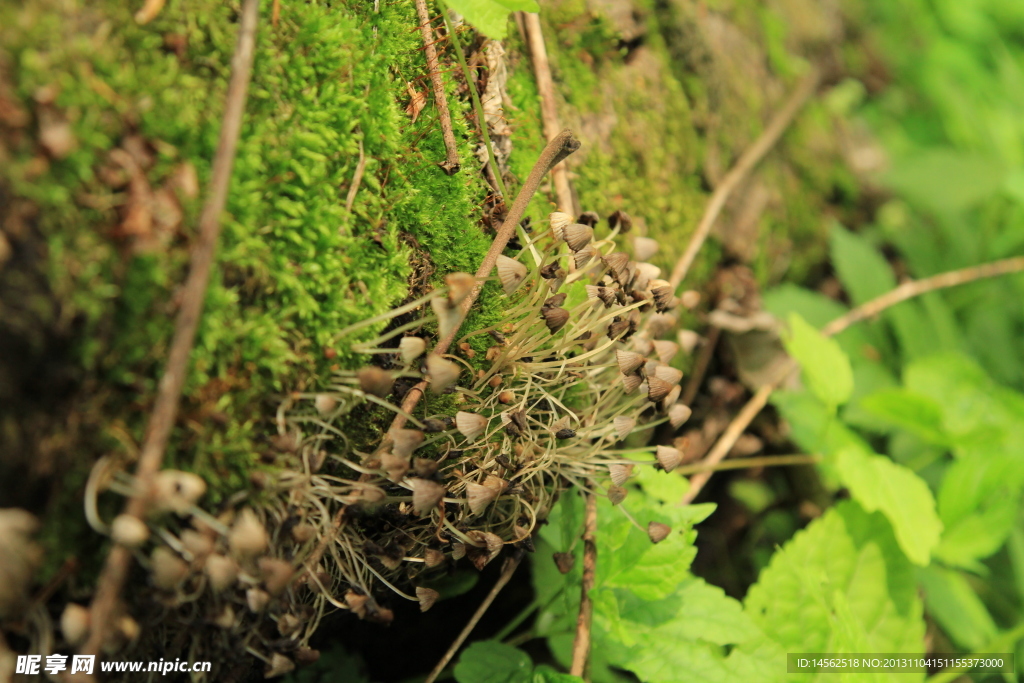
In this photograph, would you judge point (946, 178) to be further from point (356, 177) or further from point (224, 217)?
point (224, 217)

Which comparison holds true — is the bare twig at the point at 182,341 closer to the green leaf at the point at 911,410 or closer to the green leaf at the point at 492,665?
the green leaf at the point at 492,665

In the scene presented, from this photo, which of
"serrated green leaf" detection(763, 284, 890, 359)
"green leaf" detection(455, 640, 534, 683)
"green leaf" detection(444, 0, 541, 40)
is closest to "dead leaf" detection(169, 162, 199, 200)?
"green leaf" detection(444, 0, 541, 40)

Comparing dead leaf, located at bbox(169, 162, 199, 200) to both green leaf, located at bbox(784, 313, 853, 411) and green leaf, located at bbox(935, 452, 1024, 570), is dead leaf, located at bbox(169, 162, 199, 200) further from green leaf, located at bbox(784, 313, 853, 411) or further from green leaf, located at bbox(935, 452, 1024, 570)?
green leaf, located at bbox(935, 452, 1024, 570)

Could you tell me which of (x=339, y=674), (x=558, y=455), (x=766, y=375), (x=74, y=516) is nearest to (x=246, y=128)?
(x=74, y=516)

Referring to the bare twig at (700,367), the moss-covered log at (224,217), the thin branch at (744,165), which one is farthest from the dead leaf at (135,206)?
the bare twig at (700,367)

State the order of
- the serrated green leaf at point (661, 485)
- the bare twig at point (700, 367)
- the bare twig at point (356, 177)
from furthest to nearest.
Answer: the bare twig at point (700, 367), the serrated green leaf at point (661, 485), the bare twig at point (356, 177)

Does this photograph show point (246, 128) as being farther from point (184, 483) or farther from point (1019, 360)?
point (1019, 360)

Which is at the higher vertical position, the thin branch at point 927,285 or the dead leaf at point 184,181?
the dead leaf at point 184,181
